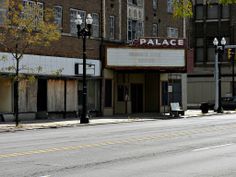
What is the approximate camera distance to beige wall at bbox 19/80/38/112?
126ft

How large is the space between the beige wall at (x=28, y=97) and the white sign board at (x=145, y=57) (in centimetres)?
787

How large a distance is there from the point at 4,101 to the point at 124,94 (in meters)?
14.0

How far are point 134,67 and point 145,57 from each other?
115cm

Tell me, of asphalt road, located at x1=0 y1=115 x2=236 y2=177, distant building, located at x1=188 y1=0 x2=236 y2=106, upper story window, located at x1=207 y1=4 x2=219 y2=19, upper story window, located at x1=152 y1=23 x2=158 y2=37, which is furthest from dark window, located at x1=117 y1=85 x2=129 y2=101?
upper story window, located at x1=207 y1=4 x2=219 y2=19

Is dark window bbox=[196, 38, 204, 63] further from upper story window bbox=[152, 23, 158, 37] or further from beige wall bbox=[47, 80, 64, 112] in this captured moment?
beige wall bbox=[47, 80, 64, 112]

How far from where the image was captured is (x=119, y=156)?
1669 centimetres

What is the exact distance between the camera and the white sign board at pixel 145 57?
45.4 meters

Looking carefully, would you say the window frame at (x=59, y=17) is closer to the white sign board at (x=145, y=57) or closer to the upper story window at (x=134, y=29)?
the white sign board at (x=145, y=57)

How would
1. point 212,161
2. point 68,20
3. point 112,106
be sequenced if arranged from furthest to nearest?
point 112,106 → point 68,20 → point 212,161

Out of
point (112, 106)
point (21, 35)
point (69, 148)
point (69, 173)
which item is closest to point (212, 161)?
point (69, 173)

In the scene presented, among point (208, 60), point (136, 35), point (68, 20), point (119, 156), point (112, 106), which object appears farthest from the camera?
point (208, 60)

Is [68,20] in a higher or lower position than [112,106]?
higher

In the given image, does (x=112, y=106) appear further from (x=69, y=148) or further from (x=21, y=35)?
(x=69, y=148)

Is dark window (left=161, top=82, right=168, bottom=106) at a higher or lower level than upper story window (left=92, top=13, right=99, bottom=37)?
lower
